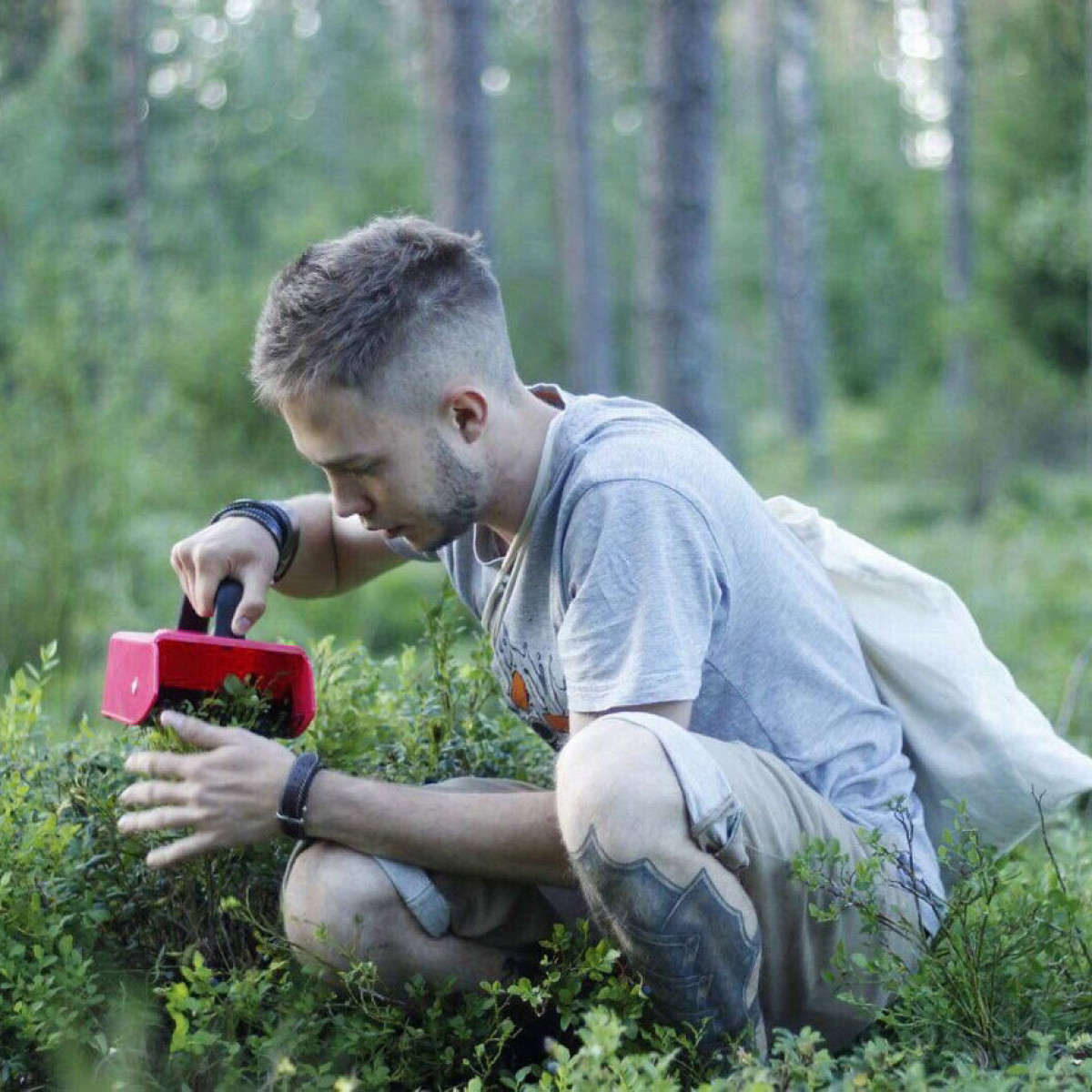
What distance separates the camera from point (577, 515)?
2404 mm

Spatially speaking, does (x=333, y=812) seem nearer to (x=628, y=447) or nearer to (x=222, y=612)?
(x=222, y=612)

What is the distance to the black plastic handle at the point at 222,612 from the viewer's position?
2752 millimetres

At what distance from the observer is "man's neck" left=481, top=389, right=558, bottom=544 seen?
101 inches

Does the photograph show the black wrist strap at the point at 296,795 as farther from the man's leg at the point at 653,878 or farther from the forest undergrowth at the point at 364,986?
the man's leg at the point at 653,878

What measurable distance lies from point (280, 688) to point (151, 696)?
0.23 meters

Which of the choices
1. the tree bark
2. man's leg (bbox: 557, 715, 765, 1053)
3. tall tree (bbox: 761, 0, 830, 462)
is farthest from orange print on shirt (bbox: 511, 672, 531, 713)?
tall tree (bbox: 761, 0, 830, 462)

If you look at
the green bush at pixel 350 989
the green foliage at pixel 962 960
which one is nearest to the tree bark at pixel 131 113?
the green bush at pixel 350 989

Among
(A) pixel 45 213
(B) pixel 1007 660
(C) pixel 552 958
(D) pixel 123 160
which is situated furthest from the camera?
(A) pixel 45 213

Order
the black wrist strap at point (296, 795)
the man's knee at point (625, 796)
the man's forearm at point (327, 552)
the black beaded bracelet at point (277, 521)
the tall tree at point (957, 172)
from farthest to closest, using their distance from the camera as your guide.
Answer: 1. the tall tree at point (957, 172)
2. the man's forearm at point (327, 552)
3. the black beaded bracelet at point (277, 521)
4. the black wrist strap at point (296, 795)
5. the man's knee at point (625, 796)

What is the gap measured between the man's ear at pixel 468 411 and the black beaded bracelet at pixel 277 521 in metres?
0.68

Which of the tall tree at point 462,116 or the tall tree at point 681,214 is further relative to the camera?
the tall tree at point 462,116

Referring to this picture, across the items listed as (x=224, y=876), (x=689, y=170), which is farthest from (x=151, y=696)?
(x=689, y=170)

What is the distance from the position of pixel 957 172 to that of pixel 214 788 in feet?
68.9

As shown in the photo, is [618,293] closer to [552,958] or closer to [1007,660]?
[1007,660]
